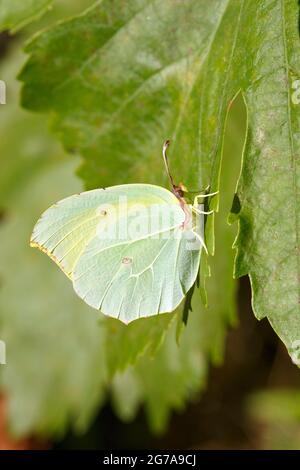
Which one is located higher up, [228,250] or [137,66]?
[137,66]

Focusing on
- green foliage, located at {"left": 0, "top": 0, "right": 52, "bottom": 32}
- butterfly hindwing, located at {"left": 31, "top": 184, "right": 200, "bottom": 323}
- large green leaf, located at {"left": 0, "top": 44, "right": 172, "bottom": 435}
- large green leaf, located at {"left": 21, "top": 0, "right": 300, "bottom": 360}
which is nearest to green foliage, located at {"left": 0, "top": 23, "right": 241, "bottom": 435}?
large green leaf, located at {"left": 0, "top": 44, "right": 172, "bottom": 435}

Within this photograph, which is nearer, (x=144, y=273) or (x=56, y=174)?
(x=144, y=273)

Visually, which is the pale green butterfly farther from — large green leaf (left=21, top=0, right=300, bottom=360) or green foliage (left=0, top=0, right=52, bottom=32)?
green foliage (left=0, top=0, right=52, bottom=32)

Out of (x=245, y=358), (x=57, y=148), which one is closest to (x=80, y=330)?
(x=57, y=148)

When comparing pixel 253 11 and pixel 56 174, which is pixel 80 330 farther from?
pixel 253 11

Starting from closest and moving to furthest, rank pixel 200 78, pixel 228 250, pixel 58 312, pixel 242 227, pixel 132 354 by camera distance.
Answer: pixel 242 227 < pixel 200 78 < pixel 132 354 < pixel 228 250 < pixel 58 312

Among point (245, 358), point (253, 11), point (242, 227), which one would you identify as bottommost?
point (245, 358)

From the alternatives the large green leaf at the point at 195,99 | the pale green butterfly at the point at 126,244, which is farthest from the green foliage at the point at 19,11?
the pale green butterfly at the point at 126,244

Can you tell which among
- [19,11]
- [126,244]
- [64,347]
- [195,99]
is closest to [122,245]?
[126,244]
